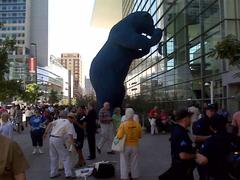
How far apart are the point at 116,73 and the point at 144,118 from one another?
5930 mm

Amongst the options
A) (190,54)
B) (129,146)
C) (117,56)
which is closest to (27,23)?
(190,54)

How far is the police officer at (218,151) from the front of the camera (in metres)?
4.92

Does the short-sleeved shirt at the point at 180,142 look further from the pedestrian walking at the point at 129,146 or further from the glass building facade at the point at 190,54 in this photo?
the glass building facade at the point at 190,54

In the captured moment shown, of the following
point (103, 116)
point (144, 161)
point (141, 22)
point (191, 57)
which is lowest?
point (144, 161)

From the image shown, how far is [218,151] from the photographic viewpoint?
16.1 ft

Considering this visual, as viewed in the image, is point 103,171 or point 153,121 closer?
point 103,171

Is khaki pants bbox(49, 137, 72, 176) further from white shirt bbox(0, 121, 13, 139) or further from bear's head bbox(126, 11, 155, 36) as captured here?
bear's head bbox(126, 11, 155, 36)

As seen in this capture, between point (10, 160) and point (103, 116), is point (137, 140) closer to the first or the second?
point (103, 116)

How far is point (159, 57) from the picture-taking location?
34.3 metres

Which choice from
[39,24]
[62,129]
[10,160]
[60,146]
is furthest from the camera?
[39,24]

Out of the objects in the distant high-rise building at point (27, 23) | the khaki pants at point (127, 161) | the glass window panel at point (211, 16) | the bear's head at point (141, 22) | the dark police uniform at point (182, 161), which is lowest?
the khaki pants at point (127, 161)

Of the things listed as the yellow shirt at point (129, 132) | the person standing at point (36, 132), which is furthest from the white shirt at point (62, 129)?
the person standing at point (36, 132)

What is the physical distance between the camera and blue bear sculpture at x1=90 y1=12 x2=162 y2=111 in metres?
18.6

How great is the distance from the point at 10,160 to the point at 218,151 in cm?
274
